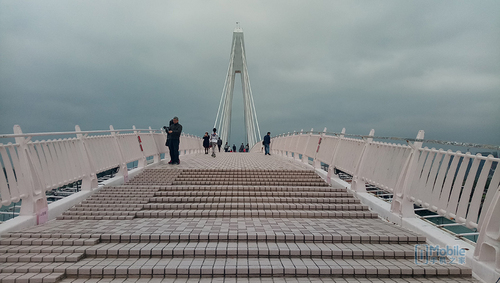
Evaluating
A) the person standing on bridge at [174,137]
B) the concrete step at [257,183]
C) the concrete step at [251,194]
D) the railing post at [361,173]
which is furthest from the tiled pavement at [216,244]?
the person standing on bridge at [174,137]

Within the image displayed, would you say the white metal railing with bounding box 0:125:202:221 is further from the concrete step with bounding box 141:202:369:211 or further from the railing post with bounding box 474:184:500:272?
the railing post with bounding box 474:184:500:272

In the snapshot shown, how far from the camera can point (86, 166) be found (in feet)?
21.0

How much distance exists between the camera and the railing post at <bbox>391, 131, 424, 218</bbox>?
15.8 feet

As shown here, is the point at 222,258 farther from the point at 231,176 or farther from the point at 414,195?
the point at 231,176

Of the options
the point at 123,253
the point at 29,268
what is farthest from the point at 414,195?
the point at 29,268

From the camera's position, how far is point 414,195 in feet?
15.6

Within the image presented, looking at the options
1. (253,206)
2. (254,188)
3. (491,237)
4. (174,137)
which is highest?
(174,137)

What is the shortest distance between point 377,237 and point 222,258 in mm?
2019

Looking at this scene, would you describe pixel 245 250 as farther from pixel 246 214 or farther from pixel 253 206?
pixel 253 206

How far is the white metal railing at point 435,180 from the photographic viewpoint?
3.33 m

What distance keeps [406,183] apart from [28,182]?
5.52m

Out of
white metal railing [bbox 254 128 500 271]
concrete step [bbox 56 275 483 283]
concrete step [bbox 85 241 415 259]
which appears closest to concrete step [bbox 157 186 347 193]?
white metal railing [bbox 254 128 500 271]

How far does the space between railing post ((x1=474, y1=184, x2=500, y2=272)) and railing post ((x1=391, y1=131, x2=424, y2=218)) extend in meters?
1.49

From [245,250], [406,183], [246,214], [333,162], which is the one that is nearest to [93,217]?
[246,214]
